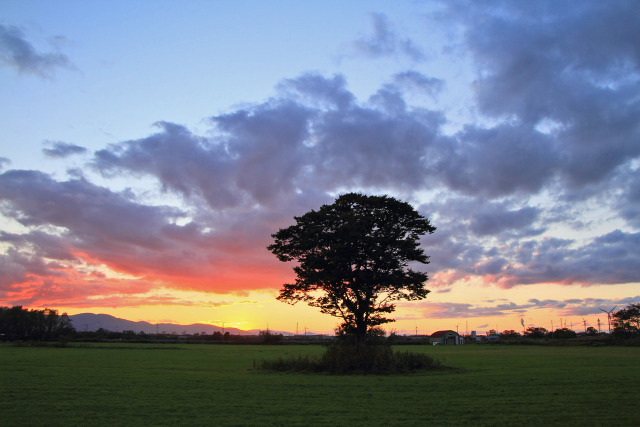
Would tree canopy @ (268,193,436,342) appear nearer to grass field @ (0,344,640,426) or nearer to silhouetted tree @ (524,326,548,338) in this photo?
grass field @ (0,344,640,426)

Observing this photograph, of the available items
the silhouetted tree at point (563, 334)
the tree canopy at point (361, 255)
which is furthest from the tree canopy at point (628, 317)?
the tree canopy at point (361, 255)

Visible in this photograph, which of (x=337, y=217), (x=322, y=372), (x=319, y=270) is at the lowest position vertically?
(x=322, y=372)

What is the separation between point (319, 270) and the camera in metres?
34.8

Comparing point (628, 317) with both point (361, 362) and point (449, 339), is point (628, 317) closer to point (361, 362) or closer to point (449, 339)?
point (449, 339)

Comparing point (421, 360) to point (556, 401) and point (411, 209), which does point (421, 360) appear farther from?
point (556, 401)

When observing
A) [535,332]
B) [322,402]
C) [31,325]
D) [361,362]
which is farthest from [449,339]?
[322,402]

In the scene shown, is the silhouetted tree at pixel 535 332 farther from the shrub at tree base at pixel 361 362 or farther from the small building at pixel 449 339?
the shrub at tree base at pixel 361 362

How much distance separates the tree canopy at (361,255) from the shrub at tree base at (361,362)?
1767mm

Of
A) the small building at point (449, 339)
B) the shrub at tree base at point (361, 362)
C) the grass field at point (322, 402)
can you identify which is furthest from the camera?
the small building at point (449, 339)

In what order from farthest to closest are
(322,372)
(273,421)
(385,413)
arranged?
1. (322,372)
2. (385,413)
3. (273,421)

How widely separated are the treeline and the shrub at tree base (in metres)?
134

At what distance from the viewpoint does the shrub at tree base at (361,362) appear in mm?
32062

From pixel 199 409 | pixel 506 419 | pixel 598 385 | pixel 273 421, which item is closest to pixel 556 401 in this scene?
pixel 506 419

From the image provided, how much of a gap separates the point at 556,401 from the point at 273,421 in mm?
10530
